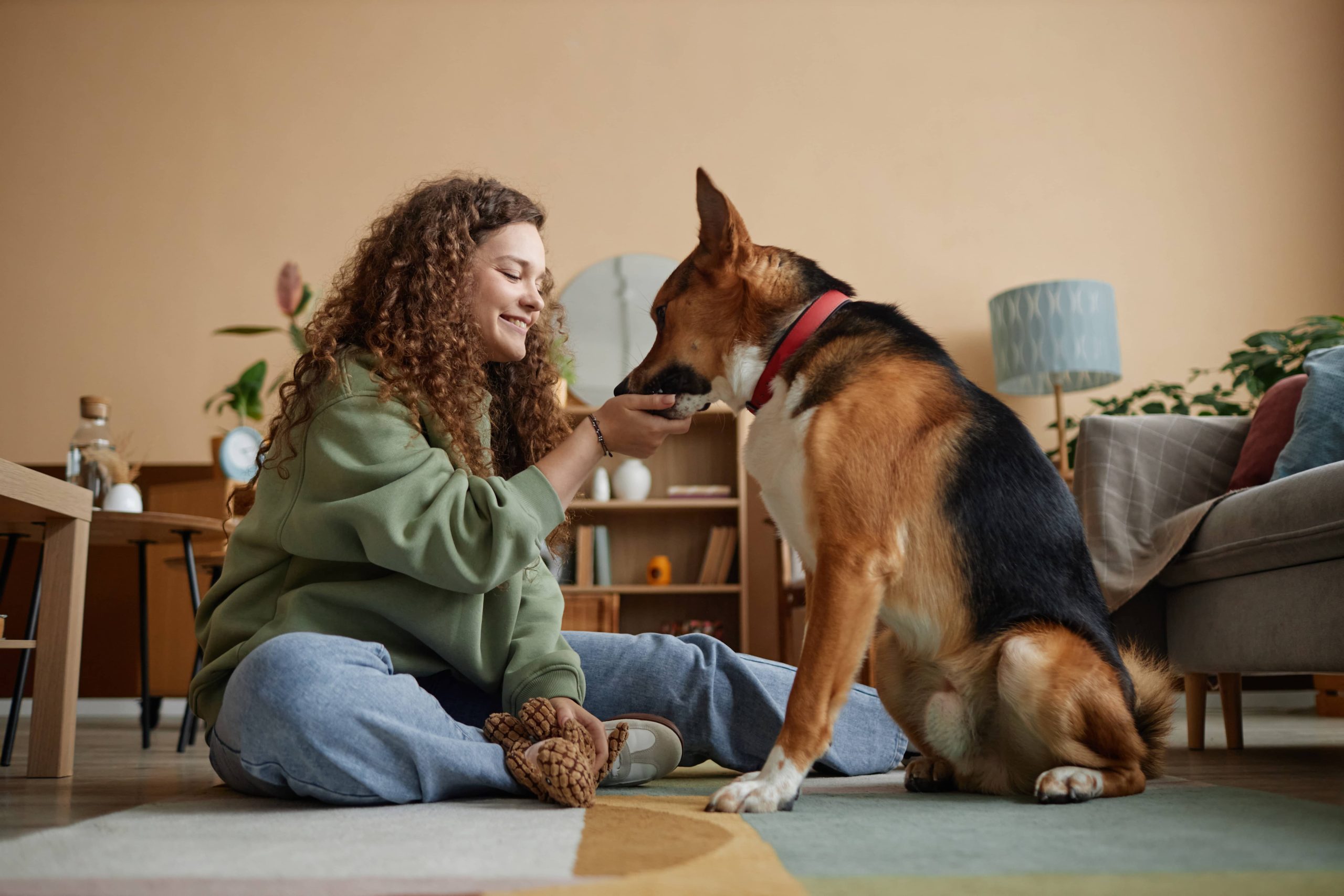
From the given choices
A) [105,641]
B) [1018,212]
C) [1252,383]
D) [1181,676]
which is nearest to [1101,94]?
[1018,212]

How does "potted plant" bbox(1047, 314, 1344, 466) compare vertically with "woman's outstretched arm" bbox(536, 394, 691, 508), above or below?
above

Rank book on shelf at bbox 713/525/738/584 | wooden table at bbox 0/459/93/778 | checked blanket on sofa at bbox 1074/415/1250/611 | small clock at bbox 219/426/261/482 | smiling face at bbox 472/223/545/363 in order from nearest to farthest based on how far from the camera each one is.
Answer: smiling face at bbox 472/223/545/363 < wooden table at bbox 0/459/93/778 < checked blanket on sofa at bbox 1074/415/1250/611 < small clock at bbox 219/426/261/482 < book on shelf at bbox 713/525/738/584

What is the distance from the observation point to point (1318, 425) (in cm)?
229

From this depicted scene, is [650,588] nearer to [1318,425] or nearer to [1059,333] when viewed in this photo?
[1059,333]

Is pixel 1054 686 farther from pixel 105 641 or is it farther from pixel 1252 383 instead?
pixel 105 641

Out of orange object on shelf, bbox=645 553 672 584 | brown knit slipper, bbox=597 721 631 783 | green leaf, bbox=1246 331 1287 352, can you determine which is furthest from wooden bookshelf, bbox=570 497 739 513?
brown knit slipper, bbox=597 721 631 783

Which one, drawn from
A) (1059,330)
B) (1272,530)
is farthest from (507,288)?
(1059,330)

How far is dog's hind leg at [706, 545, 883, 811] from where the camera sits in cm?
129

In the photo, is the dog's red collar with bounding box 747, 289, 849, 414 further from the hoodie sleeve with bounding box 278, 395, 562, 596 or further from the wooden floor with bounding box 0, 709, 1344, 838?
the wooden floor with bounding box 0, 709, 1344, 838

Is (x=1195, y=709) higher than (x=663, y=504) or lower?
lower

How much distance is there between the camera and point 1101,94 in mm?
5020

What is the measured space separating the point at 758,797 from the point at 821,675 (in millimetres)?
174

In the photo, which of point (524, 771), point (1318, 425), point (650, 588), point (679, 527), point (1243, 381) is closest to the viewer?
point (524, 771)

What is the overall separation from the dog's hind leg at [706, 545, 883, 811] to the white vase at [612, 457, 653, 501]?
3.08 meters
